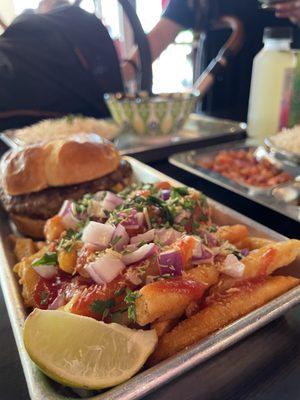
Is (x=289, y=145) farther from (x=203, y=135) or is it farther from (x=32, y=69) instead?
(x=32, y=69)

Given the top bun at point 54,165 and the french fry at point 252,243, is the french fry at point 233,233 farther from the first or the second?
the top bun at point 54,165

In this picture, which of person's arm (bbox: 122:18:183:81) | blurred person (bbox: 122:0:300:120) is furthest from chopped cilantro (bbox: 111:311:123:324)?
person's arm (bbox: 122:18:183:81)

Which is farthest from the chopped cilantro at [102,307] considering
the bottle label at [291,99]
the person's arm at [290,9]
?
the person's arm at [290,9]

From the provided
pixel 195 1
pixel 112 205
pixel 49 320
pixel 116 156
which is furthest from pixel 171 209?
pixel 195 1

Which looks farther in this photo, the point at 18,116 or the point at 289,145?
Answer: the point at 18,116

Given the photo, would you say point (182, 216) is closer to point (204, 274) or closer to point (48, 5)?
point (204, 274)

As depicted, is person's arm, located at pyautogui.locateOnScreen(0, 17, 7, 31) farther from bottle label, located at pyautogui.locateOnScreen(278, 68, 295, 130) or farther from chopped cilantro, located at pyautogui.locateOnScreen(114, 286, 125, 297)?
bottle label, located at pyautogui.locateOnScreen(278, 68, 295, 130)

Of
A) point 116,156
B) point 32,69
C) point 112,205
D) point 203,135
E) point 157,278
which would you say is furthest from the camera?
point 32,69
